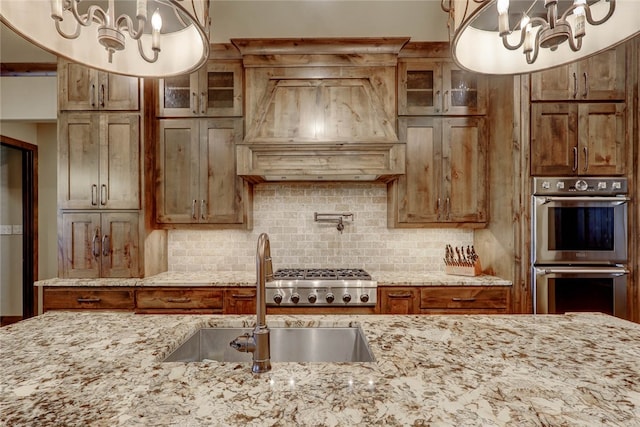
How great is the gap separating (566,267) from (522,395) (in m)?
2.28

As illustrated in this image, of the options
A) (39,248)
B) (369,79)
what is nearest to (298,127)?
(369,79)

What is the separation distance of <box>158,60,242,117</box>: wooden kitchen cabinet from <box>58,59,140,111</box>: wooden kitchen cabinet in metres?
0.25

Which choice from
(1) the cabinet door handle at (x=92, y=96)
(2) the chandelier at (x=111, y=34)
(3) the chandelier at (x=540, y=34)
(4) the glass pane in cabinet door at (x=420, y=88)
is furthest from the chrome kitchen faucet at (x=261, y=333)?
(1) the cabinet door handle at (x=92, y=96)

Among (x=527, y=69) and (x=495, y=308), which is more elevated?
(x=527, y=69)

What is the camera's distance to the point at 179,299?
2.76 metres

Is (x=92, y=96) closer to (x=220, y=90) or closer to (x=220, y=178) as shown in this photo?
(x=220, y=90)

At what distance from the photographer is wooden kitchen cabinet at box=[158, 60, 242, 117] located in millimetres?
3059

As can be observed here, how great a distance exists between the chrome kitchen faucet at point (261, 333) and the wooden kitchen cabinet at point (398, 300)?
1821 mm

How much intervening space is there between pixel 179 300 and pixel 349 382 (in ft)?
7.29

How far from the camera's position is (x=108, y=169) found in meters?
2.88

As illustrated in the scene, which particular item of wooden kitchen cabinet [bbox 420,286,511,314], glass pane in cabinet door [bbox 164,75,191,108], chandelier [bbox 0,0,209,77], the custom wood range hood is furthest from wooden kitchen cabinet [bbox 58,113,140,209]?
wooden kitchen cabinet [bbox 420,286,511,314]

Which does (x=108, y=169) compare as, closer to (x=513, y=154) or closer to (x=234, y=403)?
(x=234, y=403)

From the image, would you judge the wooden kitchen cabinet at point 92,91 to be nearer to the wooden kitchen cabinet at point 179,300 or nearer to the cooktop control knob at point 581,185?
the wooden kitchen cabinet at point 179,300

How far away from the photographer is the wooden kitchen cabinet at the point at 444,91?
3057 mm
